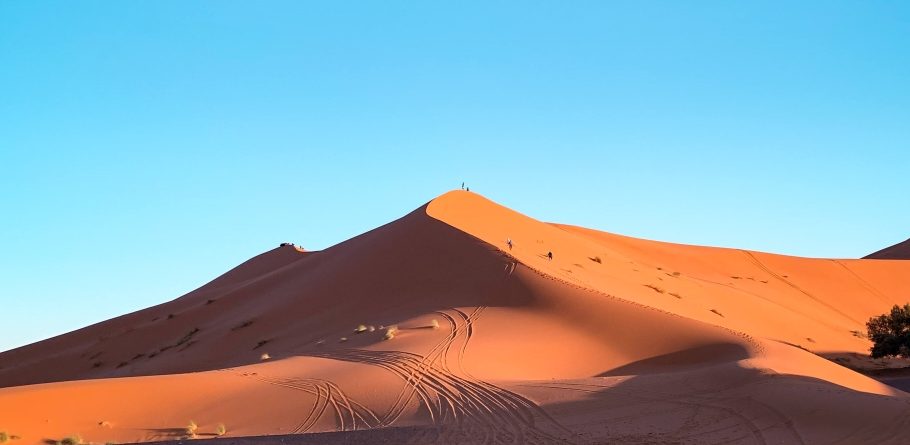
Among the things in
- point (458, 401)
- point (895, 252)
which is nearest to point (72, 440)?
point (458, 401)

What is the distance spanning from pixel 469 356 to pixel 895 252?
67.7 m

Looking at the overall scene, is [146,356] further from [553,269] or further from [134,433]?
[134,433]

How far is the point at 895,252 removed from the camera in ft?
248

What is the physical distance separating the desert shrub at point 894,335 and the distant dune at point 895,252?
4926 cm

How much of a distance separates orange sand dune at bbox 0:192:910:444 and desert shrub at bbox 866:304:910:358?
1.01 meters

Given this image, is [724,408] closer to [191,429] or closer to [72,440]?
[191,429]

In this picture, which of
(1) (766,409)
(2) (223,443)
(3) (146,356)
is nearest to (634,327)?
(1) (766,409)

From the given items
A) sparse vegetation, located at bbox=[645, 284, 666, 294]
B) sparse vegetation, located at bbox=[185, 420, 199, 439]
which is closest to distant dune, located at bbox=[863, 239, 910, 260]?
sparse vegetation, located at bbox=[645, 284, 666, 294]

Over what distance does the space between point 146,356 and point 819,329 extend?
2724cm

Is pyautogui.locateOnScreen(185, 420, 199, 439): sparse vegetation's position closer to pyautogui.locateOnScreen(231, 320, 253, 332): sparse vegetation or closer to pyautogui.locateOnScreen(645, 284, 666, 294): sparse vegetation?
pyautogui.locateOnScreen(231, 320, 253, 332): sparse vegetation

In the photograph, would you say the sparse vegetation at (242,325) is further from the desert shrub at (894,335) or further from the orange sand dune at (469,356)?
the desert shrub at (894,335)

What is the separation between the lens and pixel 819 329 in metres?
34.8

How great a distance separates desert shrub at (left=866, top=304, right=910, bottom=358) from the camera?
26594 millimetres

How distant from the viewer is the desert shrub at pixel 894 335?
26.6m
